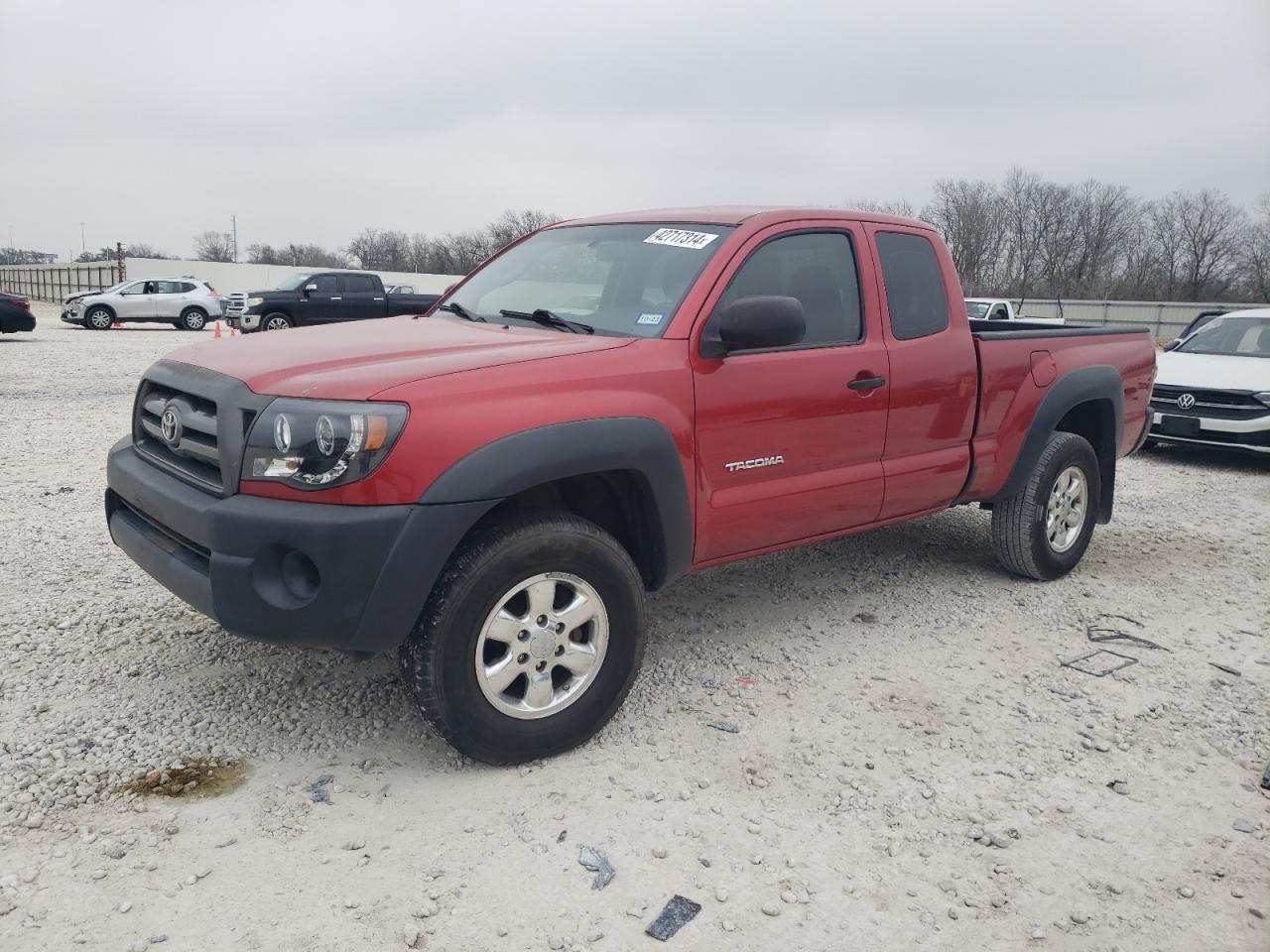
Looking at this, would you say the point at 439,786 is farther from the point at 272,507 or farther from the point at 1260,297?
the point at 1260,297

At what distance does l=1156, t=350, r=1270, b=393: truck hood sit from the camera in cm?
935

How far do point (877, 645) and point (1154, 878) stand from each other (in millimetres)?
1767

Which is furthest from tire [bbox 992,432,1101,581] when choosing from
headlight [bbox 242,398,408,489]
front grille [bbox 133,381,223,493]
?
front grille [bbox 133,381,223,493]

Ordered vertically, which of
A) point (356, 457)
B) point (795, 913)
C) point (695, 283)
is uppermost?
point (695, 283)

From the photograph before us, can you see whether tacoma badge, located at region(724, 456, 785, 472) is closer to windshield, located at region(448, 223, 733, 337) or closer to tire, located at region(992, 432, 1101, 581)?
windshield, located at region(448, 223, 733, 337)

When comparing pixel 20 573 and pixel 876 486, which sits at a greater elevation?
pixel 876 486

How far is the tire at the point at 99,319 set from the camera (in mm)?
26453

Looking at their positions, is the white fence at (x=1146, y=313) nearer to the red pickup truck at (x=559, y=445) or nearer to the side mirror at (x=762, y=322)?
the red pickup truck at (x=559, y=445)

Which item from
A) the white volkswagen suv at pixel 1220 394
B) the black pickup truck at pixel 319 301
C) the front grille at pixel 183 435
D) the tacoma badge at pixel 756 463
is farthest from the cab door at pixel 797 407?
the black pickup truck at pixel 319 301

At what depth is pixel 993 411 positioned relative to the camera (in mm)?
4859

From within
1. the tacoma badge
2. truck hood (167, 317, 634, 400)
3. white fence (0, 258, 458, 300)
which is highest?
white fence (0, 258, 458, 300)

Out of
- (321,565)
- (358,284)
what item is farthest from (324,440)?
(358,284)

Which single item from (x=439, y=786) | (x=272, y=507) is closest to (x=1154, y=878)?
(x=439, y=786)

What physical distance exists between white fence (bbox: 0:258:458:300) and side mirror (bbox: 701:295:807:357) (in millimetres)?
45854
